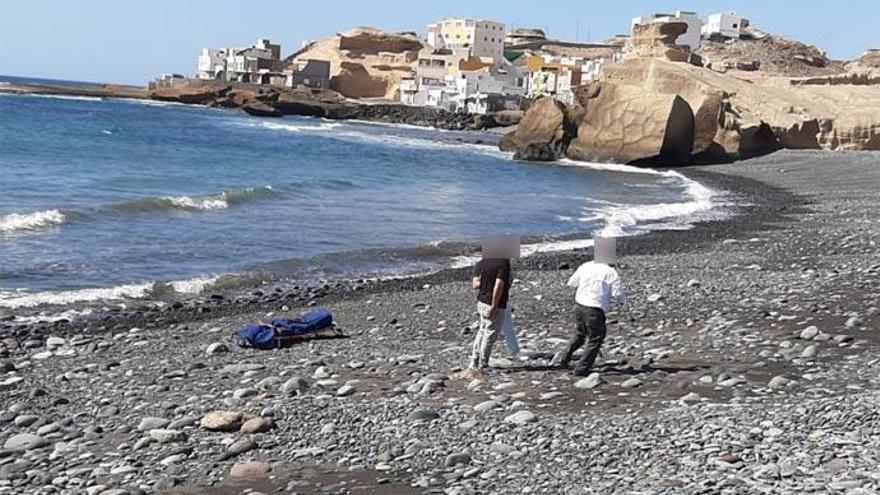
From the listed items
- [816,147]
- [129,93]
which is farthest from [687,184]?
[129,93]

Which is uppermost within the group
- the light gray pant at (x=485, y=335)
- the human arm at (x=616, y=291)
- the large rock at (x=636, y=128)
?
the large rock at (x=636, y=128)

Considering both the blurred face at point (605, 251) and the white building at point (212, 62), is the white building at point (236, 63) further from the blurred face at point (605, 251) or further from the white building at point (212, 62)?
the blurred face at point (605, 251)

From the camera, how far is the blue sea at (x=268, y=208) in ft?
62.3

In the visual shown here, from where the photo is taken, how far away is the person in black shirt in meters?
9.66

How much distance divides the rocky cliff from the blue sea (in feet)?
7.33

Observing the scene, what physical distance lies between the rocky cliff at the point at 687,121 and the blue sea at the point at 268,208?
7.33ft

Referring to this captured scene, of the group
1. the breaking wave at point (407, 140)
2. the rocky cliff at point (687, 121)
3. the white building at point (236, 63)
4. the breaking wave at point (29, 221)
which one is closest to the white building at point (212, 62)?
the white building at point (236, 63)

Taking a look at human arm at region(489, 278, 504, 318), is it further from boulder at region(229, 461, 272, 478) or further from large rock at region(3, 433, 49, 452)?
large rock at region(3, 433, 49, 452)

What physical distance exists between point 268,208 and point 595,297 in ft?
67.5

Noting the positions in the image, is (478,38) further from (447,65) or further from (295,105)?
(295,105)

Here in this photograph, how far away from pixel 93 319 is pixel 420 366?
636 cm

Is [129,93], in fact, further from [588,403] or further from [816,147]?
[588,403]

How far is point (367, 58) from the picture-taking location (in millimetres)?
169375

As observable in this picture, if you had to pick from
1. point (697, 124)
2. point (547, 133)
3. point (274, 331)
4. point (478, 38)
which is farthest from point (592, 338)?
point (478, 38)
